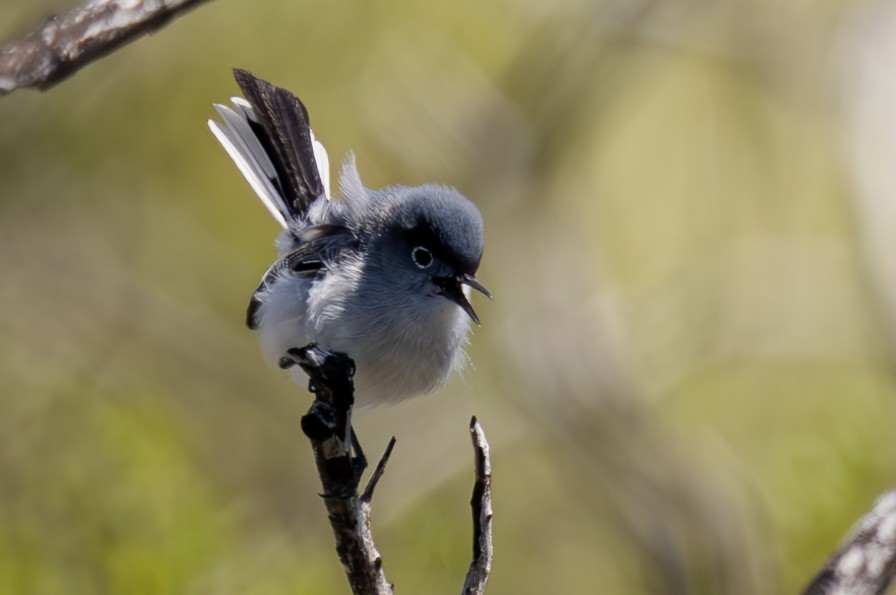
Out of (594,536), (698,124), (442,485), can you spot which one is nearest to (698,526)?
(594,536)

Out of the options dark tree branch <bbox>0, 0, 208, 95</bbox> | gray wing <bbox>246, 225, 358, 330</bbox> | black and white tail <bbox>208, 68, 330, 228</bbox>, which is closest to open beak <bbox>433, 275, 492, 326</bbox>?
gray wing <bbox>246, 225, 358, 330</bbox>

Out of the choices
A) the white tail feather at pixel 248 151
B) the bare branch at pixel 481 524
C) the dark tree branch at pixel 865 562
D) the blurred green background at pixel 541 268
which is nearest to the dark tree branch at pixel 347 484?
the bare branch at pixel 481 524

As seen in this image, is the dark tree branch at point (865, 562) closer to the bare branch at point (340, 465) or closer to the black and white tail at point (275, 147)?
the bare branch at point (340, 465)

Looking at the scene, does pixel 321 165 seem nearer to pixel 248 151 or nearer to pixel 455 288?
pixel 248 151

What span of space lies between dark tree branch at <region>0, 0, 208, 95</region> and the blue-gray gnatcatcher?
2.75 ft

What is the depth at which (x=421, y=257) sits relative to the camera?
2.13 metres

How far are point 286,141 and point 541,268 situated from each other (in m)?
2.53

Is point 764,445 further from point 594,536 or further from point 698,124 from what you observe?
point 698,124

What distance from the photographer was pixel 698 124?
17.7 feet

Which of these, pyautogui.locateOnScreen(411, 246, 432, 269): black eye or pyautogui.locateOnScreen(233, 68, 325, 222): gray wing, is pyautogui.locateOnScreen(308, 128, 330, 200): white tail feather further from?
pyautogui.locateOnScreen(411, 246, 432, 269): black eye

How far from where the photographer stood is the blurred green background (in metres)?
4.03

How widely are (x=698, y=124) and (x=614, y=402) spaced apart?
178 cm

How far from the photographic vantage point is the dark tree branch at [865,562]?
1369 mm

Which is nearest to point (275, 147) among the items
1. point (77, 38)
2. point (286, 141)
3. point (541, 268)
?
point (286, 141)
